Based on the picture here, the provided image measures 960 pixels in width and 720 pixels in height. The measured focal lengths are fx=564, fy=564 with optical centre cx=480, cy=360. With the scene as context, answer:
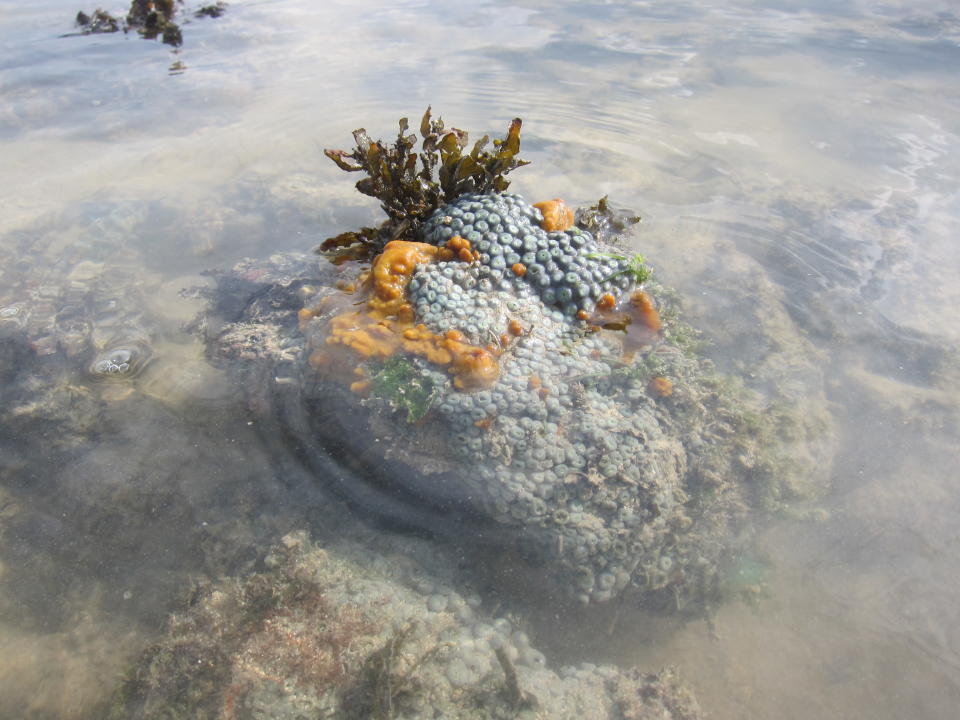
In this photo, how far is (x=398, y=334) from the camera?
3.05 metres

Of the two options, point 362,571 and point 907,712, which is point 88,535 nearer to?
point 362,571

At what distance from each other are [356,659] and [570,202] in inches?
166

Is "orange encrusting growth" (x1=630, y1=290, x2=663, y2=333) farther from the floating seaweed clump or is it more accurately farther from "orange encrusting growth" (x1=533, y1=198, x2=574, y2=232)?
the floating seaweed clump

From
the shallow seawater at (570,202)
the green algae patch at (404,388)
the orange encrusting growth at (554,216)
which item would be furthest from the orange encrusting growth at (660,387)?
the green algae patch at (404,388)

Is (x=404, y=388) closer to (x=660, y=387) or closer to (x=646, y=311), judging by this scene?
(x=660, y=387)

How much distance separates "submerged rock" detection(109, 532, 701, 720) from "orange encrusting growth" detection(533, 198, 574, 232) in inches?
86.3

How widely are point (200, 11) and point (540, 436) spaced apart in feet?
36.2

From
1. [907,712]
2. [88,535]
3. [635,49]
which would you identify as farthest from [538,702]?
[635,49]

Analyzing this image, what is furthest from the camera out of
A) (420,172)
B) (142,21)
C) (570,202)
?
(142,21)

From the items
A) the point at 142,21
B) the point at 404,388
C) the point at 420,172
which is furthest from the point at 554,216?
the point at 142,21

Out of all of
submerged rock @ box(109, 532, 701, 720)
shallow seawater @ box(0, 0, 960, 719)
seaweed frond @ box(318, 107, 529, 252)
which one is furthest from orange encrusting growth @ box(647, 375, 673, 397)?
seaweed frond @ box(318, 107, 529, 252)

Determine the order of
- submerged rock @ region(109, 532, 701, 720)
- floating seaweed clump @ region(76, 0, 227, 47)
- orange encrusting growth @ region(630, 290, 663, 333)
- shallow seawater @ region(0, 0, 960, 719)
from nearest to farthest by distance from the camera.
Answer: submerged rock @ region(109, 532, 701, 720) → shallow seawater @ region(0, 0, 960, 719) → orange encrusting growth @ region(630, 290, 663, 333) → floating seaweed clump @ region(76, 0, 227, 47)

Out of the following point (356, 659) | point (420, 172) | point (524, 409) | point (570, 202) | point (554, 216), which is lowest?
point (356, 659)

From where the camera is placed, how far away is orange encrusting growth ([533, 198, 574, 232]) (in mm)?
3742
